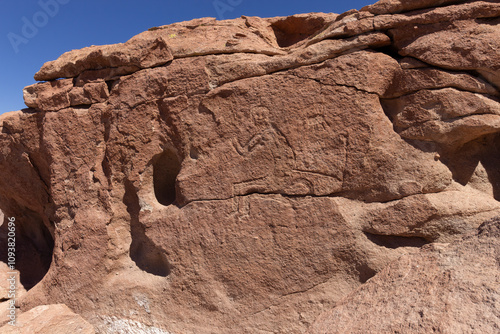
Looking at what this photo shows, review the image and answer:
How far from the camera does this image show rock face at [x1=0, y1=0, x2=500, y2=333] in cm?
272

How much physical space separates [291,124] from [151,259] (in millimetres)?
1940

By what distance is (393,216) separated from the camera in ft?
9.01

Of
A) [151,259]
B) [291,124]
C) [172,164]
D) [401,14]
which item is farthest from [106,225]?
[401,14]

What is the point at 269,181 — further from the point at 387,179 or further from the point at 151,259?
the point at 151,259

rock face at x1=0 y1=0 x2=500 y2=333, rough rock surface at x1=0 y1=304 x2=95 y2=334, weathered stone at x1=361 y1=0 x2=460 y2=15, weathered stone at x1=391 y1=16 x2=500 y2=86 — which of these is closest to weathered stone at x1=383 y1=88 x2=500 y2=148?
rock face at x1=0 y1=0 x2=500 y2=333

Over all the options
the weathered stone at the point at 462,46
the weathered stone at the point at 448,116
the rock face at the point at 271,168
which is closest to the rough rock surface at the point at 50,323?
the rock face at the point at 271,168

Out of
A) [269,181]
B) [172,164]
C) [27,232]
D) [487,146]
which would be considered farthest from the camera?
[27,232]

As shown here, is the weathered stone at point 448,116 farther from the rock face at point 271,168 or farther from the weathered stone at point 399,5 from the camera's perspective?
the weathered stone at point 399,5

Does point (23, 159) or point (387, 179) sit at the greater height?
point (23, 159)

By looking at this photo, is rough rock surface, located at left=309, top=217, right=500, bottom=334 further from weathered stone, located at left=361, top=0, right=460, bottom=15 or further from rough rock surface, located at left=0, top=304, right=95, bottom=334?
rough rock surface, located at left=0, top=304, right=95, bottom=334

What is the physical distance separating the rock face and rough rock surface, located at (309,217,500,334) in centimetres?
2

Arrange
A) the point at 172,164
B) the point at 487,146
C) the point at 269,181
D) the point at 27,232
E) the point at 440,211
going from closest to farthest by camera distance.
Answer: the point at 440,211 < the point at 487,146 < the point at 269,181 < the point at 172,164 < the point at 27,232

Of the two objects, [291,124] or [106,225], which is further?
[106,225]

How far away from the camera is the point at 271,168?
3.08 m
